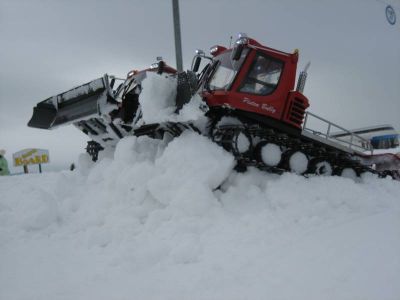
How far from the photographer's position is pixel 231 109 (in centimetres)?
586

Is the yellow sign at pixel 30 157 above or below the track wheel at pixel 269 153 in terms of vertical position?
below

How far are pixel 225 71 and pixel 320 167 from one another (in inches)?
106

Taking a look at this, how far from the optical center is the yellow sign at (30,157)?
1349 centimetres

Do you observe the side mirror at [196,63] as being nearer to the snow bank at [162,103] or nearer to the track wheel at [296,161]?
the snow bank at [162,103]

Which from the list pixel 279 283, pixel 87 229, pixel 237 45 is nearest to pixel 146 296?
pixel 279 283

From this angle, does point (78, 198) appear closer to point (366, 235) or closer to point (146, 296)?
point (146, 296)

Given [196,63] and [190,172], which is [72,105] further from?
[190,172]

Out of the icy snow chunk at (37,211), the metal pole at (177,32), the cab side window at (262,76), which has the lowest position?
the icy snow chunk at (37,211)

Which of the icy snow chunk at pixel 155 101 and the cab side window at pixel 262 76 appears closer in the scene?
the icy snow chunk at pixel 155 101

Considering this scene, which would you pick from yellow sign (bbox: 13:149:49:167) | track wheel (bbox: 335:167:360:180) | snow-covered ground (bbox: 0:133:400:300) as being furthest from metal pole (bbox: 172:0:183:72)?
yellow sign (bbox: 13:149:49:167)

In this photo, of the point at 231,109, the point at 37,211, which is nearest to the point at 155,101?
the point at 231,109

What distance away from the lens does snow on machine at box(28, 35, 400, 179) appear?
18.5ft

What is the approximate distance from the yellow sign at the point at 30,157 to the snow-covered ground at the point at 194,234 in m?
7.81

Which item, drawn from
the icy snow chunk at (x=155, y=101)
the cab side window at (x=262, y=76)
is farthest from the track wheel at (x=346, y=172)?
the icy snow chunk at (x=155, y=101)
